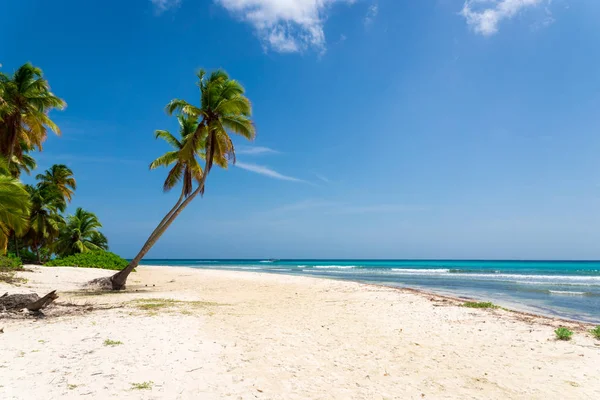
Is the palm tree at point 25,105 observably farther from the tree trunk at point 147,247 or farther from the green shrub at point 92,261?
the green shrub at point 92,261

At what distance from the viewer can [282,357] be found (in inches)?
242

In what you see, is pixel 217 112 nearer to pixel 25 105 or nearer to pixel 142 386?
pixel 25 105

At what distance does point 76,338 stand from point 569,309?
664 inches

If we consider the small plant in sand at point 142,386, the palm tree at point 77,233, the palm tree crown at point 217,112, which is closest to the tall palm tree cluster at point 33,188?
the palm tree at point 77,233

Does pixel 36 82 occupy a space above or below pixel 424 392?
above

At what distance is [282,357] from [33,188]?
35358 millimetres

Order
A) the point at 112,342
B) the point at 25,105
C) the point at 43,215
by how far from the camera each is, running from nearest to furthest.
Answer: the point at 112,342 → the point at 25,105 → the point at 43,215

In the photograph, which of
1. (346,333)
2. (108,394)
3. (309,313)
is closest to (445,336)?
(346,333)

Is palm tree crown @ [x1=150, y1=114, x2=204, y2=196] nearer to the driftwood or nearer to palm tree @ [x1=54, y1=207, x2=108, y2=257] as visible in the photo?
the driftwood

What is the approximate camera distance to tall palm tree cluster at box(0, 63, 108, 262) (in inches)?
488

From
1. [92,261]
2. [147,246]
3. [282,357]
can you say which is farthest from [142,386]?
[92,261]

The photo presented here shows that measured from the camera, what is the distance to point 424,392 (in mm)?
4930

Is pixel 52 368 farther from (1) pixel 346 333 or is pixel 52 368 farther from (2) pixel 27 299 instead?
(1) pixel 346 333

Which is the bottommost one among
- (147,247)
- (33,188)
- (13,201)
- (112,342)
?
(112,342)
